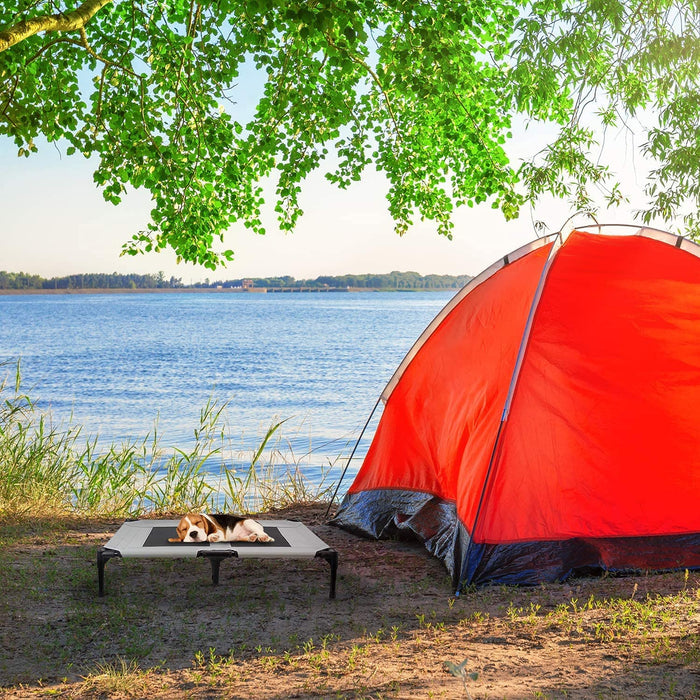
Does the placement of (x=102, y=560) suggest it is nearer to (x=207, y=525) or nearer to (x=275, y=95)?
(x=207, y=525)

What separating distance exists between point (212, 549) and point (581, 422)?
2.38m

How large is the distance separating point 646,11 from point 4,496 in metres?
6.78

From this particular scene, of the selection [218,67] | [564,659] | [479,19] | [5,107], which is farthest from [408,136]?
[564,659]

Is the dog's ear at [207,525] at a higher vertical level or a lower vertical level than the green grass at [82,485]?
higher

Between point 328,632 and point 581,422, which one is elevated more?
point 581,422

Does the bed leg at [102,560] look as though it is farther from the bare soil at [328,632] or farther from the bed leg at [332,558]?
the bed leg at [332,558]

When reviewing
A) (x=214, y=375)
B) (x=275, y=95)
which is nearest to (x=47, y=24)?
(x=275, y=95)

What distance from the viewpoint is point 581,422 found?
5211 millimetres

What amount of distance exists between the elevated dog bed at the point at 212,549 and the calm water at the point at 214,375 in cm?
377

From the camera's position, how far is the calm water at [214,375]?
1881 cm

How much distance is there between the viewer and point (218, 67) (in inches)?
289

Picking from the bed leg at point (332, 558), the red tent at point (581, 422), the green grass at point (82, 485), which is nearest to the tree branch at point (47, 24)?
the green grass at point (82, 485)

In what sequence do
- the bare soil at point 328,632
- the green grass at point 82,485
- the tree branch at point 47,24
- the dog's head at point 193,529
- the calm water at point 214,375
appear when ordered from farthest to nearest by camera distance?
the calm water at point 214,375, the green grass at point 82,485, the tree branch at point 47,24, the dog's head at point 193,529, the bare soil at point 328,632

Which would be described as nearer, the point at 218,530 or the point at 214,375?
the point at 218,530
